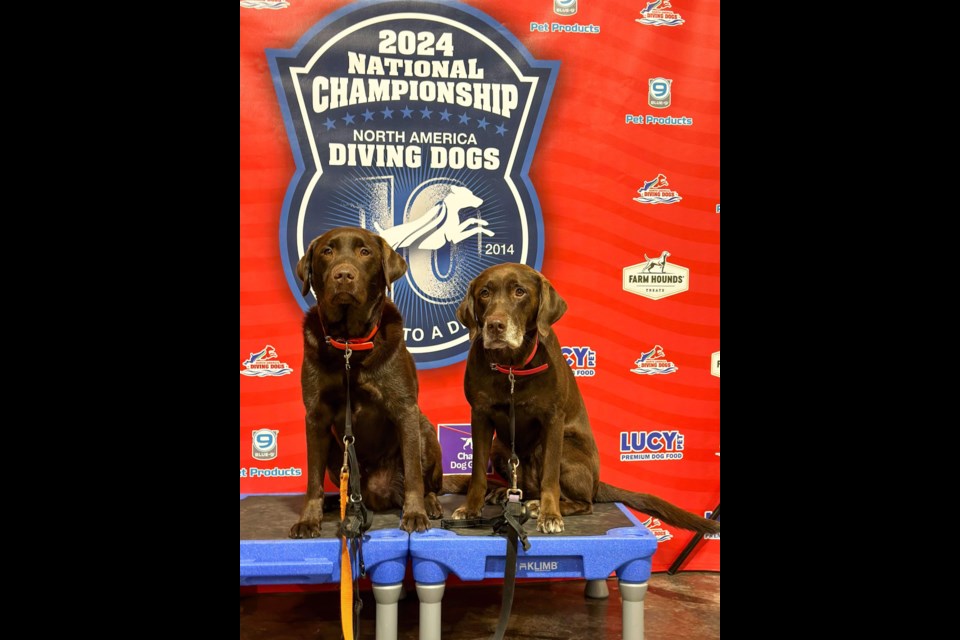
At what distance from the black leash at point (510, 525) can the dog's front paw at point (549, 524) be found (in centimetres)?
8

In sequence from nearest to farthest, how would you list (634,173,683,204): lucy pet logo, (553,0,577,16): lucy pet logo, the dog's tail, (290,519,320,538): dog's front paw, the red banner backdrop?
1. (290,519,320,538): dog's front paw
2. the dog's tail
3. the red banner backdrop
4. (553,0,577,16): lucy pet logo
5. (634,173,683,204): lucy pet logo

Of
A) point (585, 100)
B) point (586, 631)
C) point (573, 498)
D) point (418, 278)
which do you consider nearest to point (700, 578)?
point (586, 631)

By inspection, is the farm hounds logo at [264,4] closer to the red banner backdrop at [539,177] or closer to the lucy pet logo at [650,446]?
the red banner backdrop at [539,177]

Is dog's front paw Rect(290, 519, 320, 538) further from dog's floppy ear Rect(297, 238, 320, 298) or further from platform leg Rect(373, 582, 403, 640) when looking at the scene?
dog's floppy ear Rect(297, 238, 320, 298)

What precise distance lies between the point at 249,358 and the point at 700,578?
10.2ft

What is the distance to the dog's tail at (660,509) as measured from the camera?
386 cm

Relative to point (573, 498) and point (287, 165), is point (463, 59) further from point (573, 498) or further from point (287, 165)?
point (573, 498)

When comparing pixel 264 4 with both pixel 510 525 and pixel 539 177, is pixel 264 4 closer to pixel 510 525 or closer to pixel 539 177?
pixel 539 177

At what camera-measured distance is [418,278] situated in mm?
4719

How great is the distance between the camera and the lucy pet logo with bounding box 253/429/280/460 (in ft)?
15.2

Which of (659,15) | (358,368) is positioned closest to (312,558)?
(358,368)

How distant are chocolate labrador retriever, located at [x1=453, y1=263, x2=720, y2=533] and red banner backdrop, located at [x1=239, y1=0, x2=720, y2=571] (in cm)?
117

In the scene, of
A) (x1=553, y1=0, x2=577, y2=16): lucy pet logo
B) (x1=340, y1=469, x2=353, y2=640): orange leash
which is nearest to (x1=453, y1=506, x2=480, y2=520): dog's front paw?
(x1=340, y1=469, x2=353, y2=640): orange leash

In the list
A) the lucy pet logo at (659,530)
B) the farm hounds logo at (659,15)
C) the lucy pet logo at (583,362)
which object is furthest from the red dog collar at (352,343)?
the farm hounds logo at (659,15)
